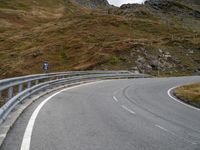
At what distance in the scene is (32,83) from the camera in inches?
1193

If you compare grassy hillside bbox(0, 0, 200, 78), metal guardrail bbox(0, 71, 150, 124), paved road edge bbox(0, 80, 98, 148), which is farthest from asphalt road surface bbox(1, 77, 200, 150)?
grassy hillside bbox(0, 0, 200, 78)

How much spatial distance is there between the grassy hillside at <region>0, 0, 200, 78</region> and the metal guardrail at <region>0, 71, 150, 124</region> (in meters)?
8.04

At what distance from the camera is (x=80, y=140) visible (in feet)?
29.6

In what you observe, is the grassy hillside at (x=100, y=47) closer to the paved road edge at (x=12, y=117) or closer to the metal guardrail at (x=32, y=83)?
the metal guardrail at (x=32, y=83)

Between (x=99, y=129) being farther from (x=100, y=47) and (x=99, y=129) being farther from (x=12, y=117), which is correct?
(x=100, y=47)

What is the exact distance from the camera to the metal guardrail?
11970mm

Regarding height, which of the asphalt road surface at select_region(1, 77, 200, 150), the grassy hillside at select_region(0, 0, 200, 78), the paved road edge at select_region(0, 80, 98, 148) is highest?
the grassy hillside at select_region(0, 0, 200, 78)

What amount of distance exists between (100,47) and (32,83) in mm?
28562

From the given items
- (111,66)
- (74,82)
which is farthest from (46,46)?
(74,82)

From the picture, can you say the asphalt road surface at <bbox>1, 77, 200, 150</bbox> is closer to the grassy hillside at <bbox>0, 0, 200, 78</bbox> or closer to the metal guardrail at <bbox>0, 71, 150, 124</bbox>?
the metal guardrail at <bbox>0, 71, 150, 124</bbox>

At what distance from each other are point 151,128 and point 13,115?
3892 millimetres

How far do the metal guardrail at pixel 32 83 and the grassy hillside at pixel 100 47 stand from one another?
317 inches

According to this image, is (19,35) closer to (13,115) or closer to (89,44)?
(89,44)

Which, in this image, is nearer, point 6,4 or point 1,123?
point 1,123
